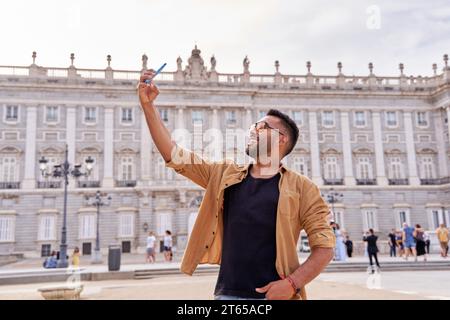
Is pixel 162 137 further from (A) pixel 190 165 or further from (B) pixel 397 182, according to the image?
(B) pixel 397 182

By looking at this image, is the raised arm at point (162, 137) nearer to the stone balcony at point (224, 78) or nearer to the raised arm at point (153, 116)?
the raised arm at point (153, 116)

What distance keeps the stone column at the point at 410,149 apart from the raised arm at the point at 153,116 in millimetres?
35847

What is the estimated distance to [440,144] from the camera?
115 feet

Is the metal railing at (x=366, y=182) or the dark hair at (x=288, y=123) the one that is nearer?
the dark hair at (x=288, y=123)

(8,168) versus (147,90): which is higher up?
(8,168)

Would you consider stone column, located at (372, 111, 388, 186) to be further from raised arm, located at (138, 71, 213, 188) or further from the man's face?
raised arm, located at (138, 71, 213, 188)

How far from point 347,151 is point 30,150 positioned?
24.2m

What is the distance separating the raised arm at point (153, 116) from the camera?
1.93 m

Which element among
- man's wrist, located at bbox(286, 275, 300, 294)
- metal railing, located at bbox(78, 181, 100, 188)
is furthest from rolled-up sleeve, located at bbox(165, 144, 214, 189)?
metal railing, located at bbox(78, 181, 100, 188)

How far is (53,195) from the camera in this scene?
30.5 meters

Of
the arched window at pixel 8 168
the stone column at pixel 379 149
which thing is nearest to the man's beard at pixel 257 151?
the arched window at pixel 8 168

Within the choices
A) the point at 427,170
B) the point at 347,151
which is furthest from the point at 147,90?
the point at 427,170

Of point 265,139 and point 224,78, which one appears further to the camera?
point 224,78

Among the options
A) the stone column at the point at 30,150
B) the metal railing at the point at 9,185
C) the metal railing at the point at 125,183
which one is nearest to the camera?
the metal railing at the point at 9,185
